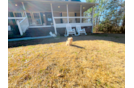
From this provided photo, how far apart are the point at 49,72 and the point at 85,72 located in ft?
3.10

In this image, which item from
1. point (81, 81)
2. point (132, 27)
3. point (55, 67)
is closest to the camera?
point (132, 27)

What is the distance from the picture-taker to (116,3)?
383 inches

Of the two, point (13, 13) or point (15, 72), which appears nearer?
point (15, 72)

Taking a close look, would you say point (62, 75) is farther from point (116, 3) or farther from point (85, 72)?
point (116, 3)

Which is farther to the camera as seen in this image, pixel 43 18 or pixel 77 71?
pixel 43 18

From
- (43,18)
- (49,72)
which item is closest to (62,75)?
(49,72)

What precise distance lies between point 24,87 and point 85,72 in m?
1.39

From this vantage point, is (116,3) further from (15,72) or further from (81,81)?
(15,72)

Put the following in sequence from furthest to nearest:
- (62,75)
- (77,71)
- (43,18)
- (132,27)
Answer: (43,18) → (77,71) → (62,75) → (132,27)

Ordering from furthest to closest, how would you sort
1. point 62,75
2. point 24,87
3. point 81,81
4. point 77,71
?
point 77,71 < point 62,75 < point 81,81 < point 24,87
